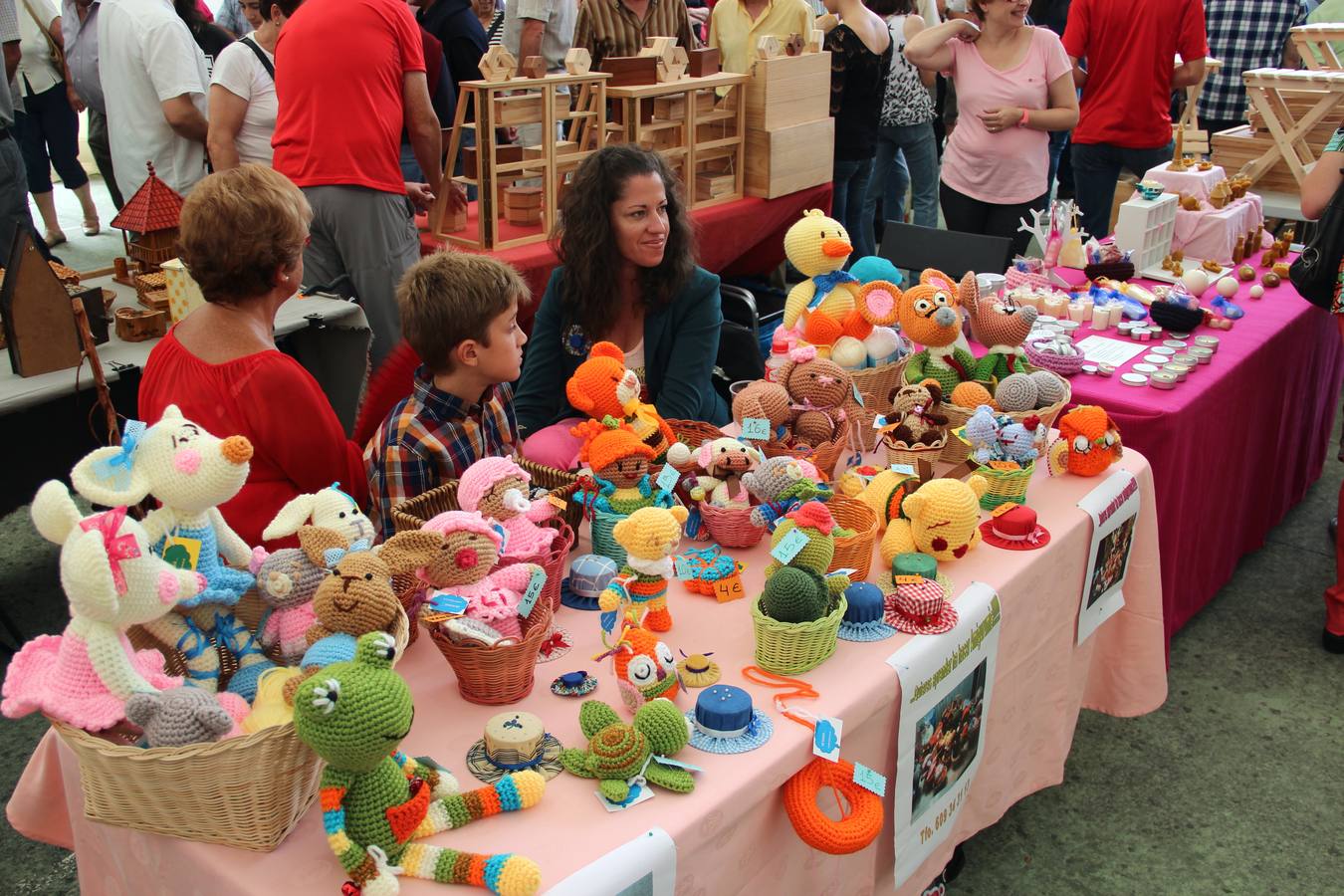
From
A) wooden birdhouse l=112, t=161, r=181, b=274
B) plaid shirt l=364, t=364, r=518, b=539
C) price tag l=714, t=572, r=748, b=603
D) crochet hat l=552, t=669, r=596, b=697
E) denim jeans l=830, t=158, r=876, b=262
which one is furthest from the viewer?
denim jeans l=830, t=158, r=876, b=262

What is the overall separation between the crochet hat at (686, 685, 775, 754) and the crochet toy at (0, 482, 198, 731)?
63cm

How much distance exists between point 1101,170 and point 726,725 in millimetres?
3690

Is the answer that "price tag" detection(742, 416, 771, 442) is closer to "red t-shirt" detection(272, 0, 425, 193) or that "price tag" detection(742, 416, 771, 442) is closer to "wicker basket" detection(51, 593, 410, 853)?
"wicker basket" detection(51, 593, 410, 853)

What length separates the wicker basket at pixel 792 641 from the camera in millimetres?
1426

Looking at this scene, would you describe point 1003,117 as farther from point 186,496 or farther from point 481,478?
point 186,496

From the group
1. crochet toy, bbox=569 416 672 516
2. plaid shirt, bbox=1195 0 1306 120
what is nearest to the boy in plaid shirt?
crochet toy, bbox=569 416 672 516

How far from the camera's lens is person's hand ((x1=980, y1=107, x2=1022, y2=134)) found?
3676mm

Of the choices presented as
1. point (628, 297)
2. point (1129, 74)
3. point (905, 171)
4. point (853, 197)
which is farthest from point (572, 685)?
point (905, 171)

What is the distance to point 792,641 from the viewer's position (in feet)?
4.70

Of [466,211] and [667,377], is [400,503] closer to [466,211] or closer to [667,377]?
[667,377]

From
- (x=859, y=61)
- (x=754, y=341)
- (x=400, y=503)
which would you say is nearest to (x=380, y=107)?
(x=754, y=341)

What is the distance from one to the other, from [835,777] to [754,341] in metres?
1.69

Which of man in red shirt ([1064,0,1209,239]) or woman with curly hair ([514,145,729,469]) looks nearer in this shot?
woman with curly hair ([514,145,729,469])

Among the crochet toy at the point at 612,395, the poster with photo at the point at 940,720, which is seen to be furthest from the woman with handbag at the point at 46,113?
the poster with photo at the point at 940,720
